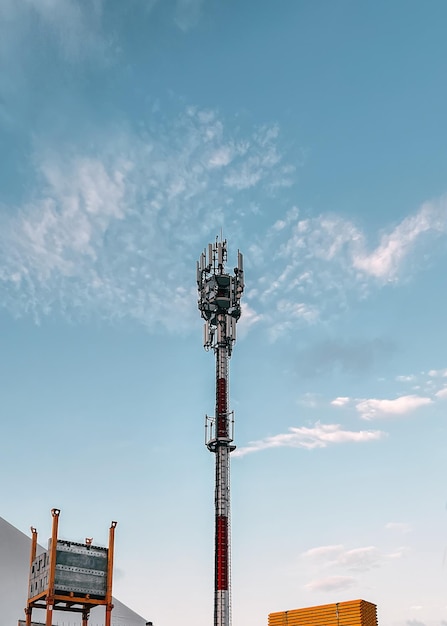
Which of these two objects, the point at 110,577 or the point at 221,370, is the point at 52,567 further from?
the point at 221,370

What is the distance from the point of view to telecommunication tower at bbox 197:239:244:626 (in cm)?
8856

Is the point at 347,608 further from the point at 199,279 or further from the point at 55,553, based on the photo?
the point at 199,279

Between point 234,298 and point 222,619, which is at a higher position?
point 234,298

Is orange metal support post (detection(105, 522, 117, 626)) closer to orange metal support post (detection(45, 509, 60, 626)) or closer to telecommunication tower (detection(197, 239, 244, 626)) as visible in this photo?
orange metal support post (detection(45, 509, 60, 626))

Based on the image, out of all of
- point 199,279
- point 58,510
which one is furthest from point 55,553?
point 199,279

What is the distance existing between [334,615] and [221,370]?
132ft

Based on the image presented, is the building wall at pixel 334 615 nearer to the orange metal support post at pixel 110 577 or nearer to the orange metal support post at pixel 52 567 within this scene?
the orange metal support post at pixel 110 577

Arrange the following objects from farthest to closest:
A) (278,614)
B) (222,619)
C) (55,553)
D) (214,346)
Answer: (214,346)
(222,619)
(278,614)
(55,553)

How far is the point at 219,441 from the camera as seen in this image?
93.9 m

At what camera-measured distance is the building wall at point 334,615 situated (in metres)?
62.7

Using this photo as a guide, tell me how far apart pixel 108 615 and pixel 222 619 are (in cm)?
2947

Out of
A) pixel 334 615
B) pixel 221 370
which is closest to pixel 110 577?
pixel 334 615

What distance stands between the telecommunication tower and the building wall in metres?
19.9

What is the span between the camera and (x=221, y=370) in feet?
326
